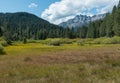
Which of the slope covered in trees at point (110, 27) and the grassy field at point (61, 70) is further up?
the slope covered in trees at point (110, 27)

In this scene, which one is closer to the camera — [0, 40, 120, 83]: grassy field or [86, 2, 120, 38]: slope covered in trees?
[0, 40, 120, 83]: grassy field

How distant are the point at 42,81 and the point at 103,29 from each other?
11996 cm

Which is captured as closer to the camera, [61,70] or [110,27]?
[61,70]

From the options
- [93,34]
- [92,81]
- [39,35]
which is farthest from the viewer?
[39,35]

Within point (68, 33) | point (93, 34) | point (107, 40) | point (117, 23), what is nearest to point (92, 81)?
point (107, 40)

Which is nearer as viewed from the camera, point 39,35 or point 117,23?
point 117,23

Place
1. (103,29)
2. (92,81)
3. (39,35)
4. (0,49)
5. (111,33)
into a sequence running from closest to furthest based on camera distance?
(92,81) < (0,49) < (111,33) < (103,29) < (39,35)

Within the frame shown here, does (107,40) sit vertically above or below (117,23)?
below

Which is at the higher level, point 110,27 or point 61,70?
point 110,27

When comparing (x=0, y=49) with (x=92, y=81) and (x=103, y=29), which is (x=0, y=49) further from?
(x=103, y=29)

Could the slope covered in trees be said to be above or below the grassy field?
above

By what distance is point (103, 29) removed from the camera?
417 ft

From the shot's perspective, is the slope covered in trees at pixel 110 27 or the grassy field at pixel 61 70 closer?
the grassy field at pixel 61 70

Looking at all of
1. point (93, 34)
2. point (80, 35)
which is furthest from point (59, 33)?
point (93, 34)
